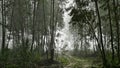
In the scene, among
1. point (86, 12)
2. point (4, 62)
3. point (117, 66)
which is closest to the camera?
point (117, 66)

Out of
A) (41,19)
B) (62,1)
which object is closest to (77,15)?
(62,1)

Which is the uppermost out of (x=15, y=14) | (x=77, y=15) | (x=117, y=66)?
(x=15, y=14)

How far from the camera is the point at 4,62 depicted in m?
15.6

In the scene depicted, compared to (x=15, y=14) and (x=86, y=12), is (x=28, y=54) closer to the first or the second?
(x=86, y=12)

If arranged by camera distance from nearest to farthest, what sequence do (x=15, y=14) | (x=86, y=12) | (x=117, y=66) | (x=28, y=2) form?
(x=117, y=66)
(x=86, y=12)
(x=28, y=2)
(x=15, y=14)

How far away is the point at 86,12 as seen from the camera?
14.5 meters

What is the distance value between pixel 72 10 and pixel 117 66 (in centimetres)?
515

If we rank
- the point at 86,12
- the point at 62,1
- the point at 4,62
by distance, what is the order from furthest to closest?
1. the point at 62,1
2. the point at 4,62
3. the point at 86,12

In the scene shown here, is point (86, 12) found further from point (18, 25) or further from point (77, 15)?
point (18, 25)

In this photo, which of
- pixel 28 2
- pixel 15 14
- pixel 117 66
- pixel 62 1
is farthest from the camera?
pixel 15 14

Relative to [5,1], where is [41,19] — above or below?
below

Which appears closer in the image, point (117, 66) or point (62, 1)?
point (117, 66)

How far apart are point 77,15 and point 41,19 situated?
16.2m

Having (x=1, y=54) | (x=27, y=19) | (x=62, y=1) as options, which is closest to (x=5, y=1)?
(x=27, y=19)
